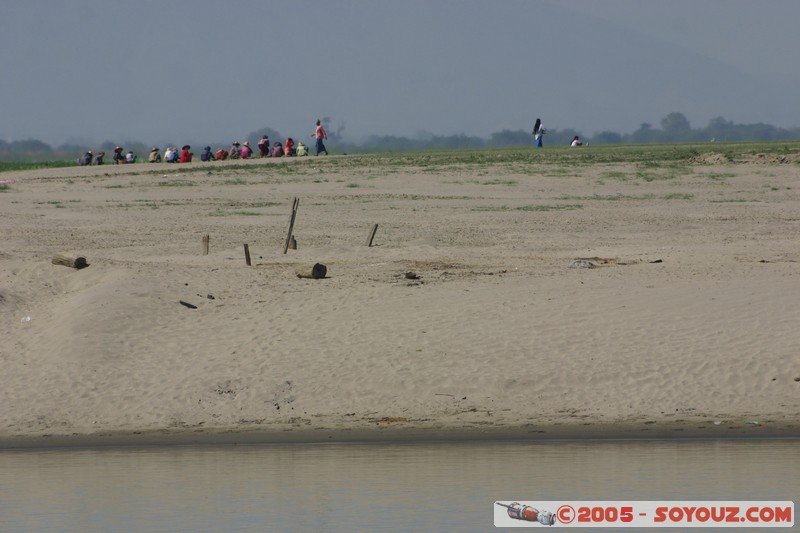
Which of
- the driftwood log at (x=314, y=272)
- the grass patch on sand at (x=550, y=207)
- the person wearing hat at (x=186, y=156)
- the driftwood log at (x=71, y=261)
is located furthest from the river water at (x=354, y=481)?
the person wearing hat at (x=186, y=156)

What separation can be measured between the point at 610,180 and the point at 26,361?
17.8m

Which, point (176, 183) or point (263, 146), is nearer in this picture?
point (176, 183)

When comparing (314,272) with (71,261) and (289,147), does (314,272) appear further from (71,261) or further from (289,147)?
(289,147)

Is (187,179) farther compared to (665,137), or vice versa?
(665,137)

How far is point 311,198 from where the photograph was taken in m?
27.5

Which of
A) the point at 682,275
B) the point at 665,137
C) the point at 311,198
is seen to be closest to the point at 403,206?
the point at 311,198

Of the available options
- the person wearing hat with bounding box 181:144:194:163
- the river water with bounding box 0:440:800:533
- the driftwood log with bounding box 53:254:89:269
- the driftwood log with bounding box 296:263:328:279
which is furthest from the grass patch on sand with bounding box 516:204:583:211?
the person wearing hat with bounding box 181:144:194:163

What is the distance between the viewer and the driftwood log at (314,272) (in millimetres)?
16250

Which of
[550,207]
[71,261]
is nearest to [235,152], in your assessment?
[550,207]

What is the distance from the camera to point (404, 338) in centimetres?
1394

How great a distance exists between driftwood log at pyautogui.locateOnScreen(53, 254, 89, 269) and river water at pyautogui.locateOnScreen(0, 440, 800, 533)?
4.34 meters

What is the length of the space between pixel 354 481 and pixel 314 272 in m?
5.87

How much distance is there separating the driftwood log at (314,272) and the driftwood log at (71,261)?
2388mm

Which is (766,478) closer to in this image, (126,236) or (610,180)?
(126,236)
